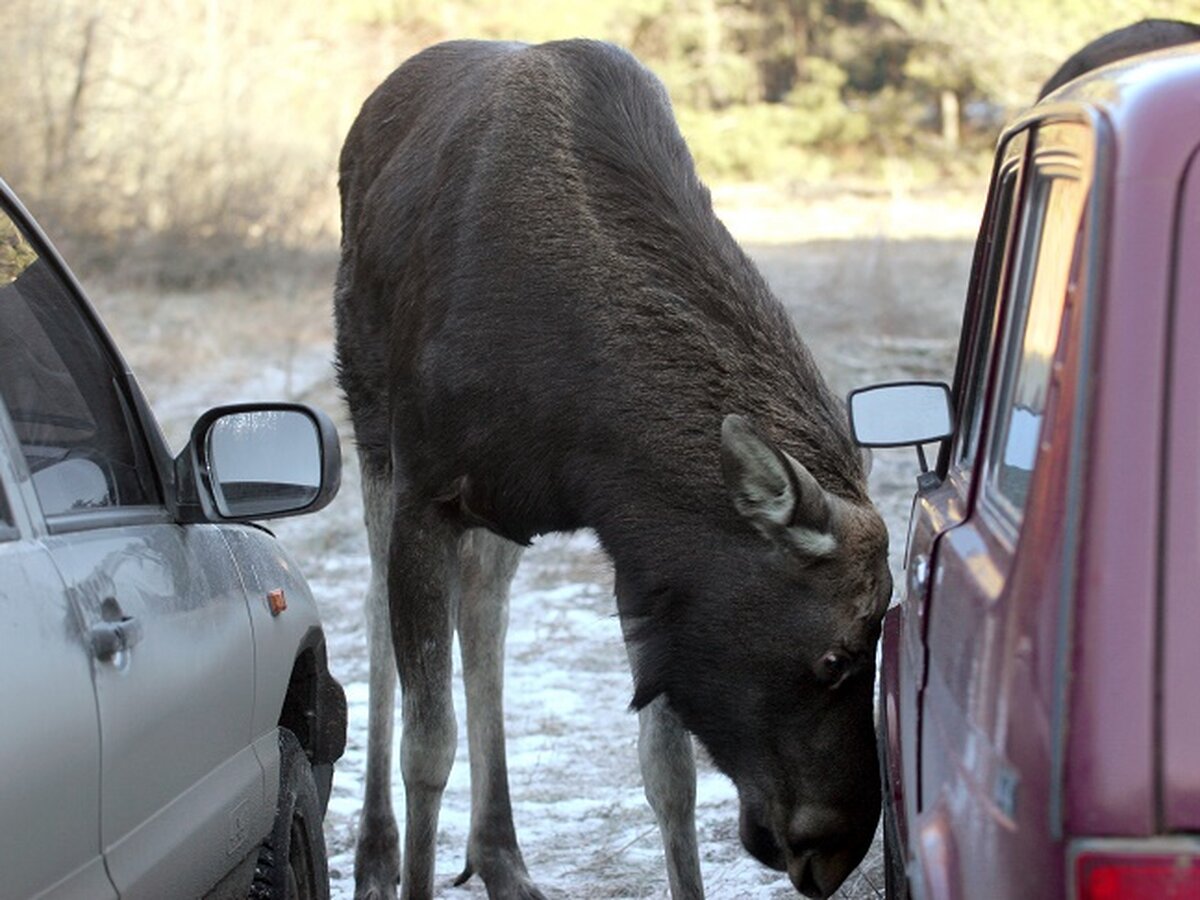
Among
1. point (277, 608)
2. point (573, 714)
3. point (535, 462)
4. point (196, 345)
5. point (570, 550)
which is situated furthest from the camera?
point (196, 345)

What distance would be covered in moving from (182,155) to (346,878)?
17.1m

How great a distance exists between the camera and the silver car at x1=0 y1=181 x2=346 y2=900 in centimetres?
258

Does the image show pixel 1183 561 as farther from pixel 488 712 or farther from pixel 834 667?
pixel 488 712

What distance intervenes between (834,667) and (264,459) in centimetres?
134

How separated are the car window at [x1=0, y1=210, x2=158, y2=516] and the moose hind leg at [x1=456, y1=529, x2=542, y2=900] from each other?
242cm

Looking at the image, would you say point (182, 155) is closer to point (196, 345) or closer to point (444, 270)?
point (196, 345)

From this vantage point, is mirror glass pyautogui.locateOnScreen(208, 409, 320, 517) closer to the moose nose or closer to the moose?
the moose nose

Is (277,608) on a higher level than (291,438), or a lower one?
lower

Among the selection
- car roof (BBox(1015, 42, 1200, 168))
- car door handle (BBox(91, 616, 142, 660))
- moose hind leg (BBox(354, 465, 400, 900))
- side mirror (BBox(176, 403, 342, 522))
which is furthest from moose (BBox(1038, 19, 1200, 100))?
car roof (BBox(1015, 42, 1200, 168))

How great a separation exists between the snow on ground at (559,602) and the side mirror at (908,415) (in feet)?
4.88

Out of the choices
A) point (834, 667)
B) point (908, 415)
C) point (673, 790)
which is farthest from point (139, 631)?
point (673, 790)

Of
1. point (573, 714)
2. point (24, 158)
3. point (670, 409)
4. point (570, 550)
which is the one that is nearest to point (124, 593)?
point (670, 409)

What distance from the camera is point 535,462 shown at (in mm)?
4980

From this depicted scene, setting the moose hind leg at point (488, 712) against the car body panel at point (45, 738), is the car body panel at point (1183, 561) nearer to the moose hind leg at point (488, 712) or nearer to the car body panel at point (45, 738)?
the car body panel at point (45, 738)
